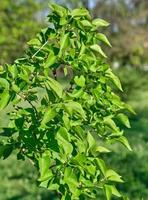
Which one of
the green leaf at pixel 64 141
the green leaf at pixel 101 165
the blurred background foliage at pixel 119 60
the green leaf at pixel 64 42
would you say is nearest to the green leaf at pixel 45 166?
the green leaf at pixel 64 141

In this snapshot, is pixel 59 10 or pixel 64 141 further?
pixel 59 10

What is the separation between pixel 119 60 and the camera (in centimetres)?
3831

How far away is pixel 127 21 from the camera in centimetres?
3612

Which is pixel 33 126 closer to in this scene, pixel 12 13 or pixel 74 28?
pixel 74 28

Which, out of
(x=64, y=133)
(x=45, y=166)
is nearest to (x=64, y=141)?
(x=64, y=133)

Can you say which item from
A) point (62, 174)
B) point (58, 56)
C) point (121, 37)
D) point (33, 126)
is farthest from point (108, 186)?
point (121, 37)

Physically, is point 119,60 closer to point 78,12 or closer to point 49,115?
point 78,12

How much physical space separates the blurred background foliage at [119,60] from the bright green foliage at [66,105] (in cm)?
90

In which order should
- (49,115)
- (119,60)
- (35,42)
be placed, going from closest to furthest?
(49,115)
(35,42)
(119,60)

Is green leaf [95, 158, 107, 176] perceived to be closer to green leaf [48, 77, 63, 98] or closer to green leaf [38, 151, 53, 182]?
green leaf [38, 151, 53, 182]

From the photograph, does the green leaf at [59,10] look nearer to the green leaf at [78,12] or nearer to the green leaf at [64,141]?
the green leaf at [78,12]

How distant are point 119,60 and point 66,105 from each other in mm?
35948

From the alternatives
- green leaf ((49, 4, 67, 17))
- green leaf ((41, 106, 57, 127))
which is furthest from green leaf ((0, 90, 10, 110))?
green leaf ((49, 4, 67, 17))

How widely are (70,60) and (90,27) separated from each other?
0.72 feet
